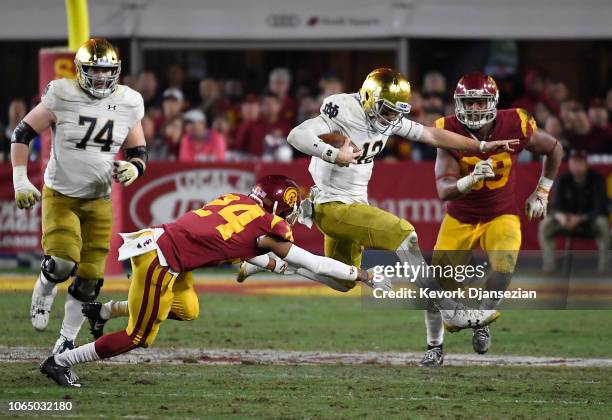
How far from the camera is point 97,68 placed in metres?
8.66

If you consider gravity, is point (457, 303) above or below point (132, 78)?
below

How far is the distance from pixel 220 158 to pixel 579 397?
25.3 ft

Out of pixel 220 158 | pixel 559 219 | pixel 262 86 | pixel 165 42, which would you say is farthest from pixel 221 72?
pixel 559 219

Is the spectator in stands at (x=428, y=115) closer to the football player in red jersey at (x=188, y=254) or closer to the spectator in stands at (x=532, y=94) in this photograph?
the spectator in stands at (x=532, y=94)

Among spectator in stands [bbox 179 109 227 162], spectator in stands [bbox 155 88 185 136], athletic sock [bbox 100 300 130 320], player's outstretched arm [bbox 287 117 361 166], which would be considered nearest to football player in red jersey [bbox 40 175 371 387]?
athletic sock [bbox 100 300 130 320]

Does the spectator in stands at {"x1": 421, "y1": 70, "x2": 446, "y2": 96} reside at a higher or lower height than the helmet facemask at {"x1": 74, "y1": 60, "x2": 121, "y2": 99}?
lower

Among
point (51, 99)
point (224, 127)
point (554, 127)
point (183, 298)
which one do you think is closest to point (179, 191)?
point (224, 127)

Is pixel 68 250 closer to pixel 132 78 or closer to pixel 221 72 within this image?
pixel 132 78

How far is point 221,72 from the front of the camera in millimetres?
18859

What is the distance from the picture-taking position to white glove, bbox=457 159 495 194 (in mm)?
8898

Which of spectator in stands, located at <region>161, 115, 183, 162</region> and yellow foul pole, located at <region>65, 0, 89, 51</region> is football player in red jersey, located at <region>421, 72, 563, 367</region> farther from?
spectator in stands, located at <region>161, 115, 183, 162</region>

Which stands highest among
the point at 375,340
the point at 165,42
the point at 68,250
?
the point at 165,42

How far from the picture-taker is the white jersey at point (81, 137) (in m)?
8.70

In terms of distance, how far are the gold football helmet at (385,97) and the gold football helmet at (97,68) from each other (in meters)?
1.66
